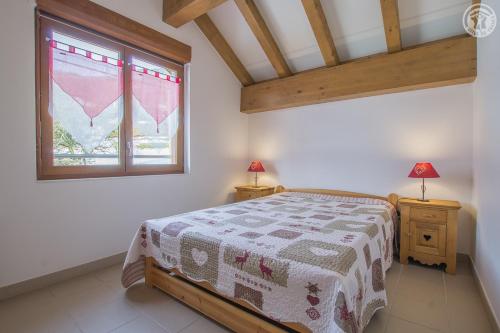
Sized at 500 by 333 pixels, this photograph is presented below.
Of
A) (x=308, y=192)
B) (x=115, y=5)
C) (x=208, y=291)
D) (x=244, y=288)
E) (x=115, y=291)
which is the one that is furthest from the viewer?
(x=308, y=192)

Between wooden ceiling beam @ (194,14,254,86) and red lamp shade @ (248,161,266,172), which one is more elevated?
wooden ceiling beam @ (194,14,254,86)

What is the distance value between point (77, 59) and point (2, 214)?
4.94 ft

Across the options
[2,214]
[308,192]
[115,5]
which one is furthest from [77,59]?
[308,192]

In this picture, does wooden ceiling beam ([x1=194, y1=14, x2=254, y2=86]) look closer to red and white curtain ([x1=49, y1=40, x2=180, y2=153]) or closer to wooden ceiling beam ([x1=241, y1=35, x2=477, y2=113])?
wooden ceiling beam ([x1=241, y1=35, x2=477, y2=113])

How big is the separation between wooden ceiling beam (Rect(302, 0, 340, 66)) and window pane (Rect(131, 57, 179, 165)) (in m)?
1.81

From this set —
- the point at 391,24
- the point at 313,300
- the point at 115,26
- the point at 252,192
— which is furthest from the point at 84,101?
the point at 391,24

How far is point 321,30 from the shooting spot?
284cm

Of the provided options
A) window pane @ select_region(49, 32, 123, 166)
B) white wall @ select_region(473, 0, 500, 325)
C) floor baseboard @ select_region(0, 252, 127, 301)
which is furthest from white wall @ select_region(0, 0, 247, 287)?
white wall @ select_region(473, 0, 500, 325)

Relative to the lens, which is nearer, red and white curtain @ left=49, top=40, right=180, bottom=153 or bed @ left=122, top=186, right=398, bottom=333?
bed @ left=122, top=186, right=398, bottom=333

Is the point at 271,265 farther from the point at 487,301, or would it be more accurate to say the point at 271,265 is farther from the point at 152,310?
the point at 487,301

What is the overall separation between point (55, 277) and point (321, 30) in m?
3.69

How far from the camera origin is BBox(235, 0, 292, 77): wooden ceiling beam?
9.66 feet

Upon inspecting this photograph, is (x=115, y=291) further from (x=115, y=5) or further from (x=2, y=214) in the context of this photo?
(x=115, y=5)

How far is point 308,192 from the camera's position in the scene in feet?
12.1
